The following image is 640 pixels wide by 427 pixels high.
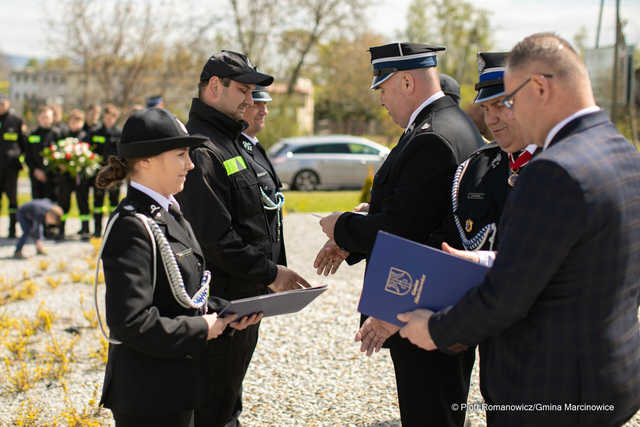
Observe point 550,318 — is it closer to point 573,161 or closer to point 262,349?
point 573,161

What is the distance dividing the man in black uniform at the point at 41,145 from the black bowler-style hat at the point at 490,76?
33.3 ft

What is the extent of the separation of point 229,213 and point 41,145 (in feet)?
31.6

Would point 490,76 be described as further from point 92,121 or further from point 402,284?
point 92,121

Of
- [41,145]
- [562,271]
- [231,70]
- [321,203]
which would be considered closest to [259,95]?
[231,70]

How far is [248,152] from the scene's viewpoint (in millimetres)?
3768

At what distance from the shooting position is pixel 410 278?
7.23 ft

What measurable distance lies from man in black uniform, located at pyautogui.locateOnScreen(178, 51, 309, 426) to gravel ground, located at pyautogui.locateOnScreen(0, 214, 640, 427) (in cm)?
89

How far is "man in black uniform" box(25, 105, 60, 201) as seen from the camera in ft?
38.2

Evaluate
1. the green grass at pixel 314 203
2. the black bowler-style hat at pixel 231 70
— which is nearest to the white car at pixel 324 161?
the green grass at pixel 314 203

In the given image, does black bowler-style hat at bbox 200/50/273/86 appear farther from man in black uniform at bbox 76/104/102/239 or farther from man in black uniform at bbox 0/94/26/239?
man in black uniform at bbox 0/94/26/239

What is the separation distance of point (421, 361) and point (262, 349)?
9.50ft

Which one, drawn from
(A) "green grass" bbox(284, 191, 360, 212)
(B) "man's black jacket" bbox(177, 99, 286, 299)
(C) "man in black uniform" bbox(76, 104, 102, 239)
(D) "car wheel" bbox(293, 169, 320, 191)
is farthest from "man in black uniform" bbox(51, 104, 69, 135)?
(D) "car wheel" bbox(293, 169, 320, 191)

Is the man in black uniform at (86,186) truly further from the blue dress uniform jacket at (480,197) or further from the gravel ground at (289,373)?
the blue dress uniform jacket at (480,197)

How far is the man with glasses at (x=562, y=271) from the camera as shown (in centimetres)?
181
